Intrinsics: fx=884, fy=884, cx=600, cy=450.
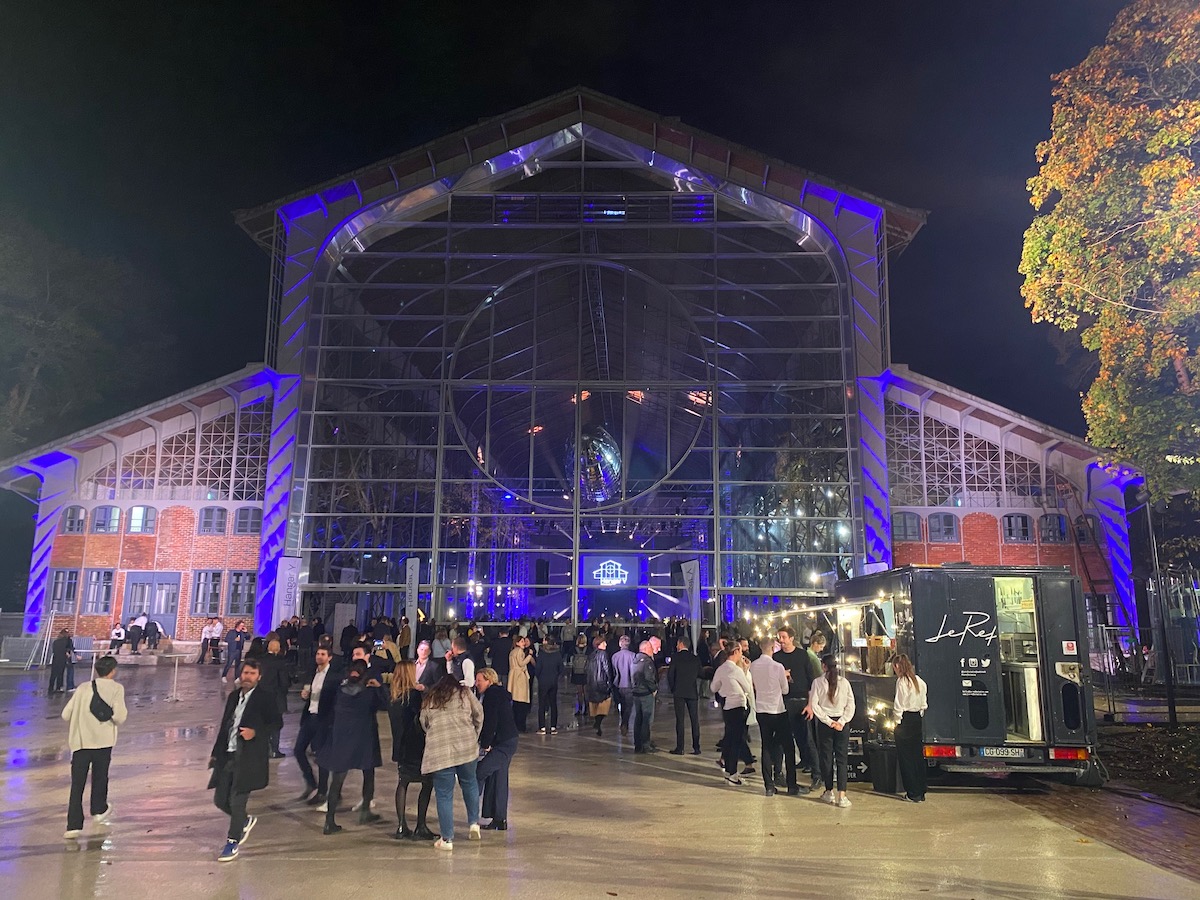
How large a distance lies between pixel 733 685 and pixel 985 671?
2.62m

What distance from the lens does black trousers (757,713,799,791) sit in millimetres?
9062

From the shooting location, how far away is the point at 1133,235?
10625 mm

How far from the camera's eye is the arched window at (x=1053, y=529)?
2522 centimetres

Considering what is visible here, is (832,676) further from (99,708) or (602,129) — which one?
(602,129)

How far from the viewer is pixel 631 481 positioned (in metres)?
44.9

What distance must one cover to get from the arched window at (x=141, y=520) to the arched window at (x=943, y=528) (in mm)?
22891

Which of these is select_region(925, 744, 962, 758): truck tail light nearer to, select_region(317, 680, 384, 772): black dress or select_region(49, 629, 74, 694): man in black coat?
select_region(317, 680, 384, 772): black dress

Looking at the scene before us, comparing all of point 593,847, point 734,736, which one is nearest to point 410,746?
point 593,847

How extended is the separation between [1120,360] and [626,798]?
8.11m

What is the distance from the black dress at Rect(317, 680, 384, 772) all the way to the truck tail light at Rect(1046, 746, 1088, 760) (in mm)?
6766

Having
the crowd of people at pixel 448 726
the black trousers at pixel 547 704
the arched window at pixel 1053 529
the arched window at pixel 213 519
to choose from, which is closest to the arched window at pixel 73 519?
the arched window at pixel 213 519

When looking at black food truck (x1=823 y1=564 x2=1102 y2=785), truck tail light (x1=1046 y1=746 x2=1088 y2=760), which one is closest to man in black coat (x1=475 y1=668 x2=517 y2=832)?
black food truck (x1=823 y1=564 x2=1102 y2=785)

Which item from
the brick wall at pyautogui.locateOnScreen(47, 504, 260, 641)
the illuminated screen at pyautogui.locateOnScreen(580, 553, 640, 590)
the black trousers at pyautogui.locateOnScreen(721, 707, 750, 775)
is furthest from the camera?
the illuminated screen at pyautogui.locateOnScreen(580, 553, 640, 590)

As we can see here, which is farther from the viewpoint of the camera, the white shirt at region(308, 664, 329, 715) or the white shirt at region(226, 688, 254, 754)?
the white shirt at region(308, 664, 329, 715)
